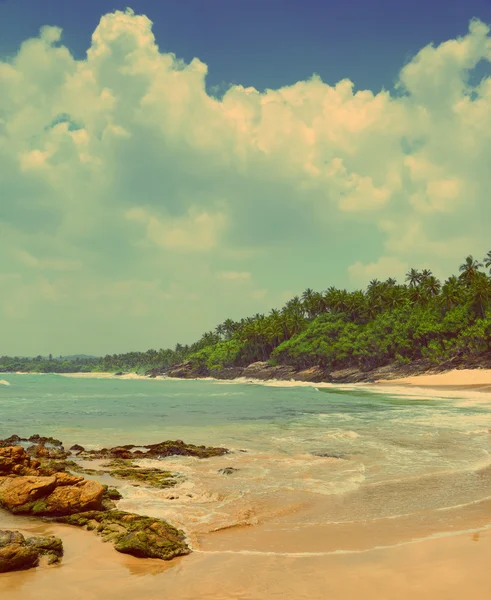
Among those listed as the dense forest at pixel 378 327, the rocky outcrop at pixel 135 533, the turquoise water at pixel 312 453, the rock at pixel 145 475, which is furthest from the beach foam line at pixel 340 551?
the dense forest at pixel 378 327

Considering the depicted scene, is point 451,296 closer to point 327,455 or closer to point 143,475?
point 327,455

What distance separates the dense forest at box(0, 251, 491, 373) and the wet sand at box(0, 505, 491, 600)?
76166mm

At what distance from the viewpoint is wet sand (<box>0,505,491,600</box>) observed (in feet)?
20.2

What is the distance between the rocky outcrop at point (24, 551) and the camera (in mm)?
6973

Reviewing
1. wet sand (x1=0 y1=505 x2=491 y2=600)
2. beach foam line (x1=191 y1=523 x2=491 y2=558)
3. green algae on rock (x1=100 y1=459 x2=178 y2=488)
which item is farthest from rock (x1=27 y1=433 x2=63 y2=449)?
beach foam line (x1=191 y1=523 x2=491 y2=558)

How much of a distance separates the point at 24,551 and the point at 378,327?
95599 millimetres

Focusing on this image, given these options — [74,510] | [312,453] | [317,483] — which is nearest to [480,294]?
[312,453]

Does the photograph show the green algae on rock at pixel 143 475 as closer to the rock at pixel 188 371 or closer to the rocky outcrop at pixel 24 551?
the rocky outcrop at pixel 24 551

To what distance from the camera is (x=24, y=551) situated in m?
7.13

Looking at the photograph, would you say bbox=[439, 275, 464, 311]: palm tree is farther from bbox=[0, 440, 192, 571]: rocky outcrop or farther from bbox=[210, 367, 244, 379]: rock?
bbox=[0, 440, 192, 571]: rocky outcrop

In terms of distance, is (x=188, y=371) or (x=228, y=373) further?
(x=188, y=371)

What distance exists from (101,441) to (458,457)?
16.8 m

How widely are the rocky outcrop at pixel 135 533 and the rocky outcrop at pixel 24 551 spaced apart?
→ 3.41ft

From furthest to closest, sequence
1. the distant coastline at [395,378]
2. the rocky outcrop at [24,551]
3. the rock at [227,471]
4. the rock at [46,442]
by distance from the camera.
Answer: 1. the distant coastline at [395,378]
2. the rock at [46,442]
3. the rock at [227,471]
4. the rocky outcrop at [24,551]
